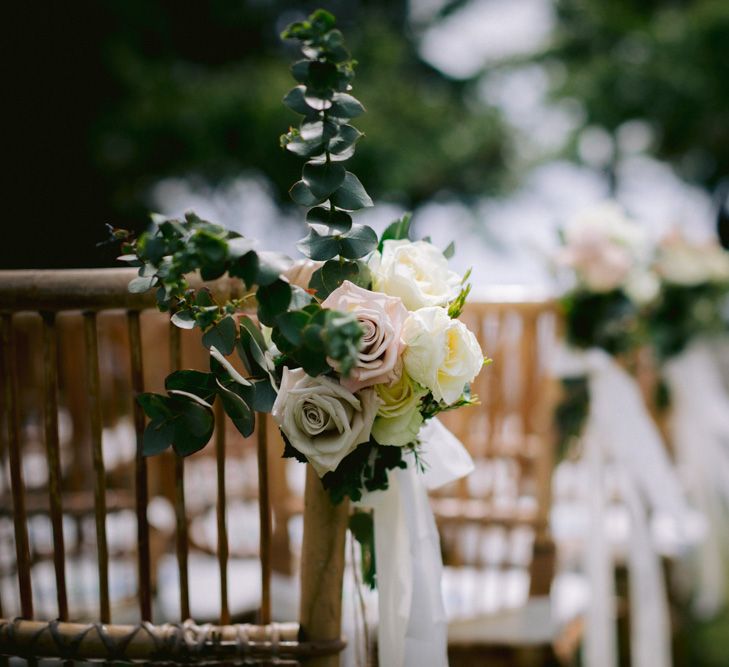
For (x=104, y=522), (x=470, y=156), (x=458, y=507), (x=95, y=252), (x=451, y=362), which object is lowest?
(x=458, y=507)

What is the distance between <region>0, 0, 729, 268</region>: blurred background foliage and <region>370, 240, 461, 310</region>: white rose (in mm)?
4291

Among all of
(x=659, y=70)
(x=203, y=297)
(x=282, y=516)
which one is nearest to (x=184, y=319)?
(x=203, y=297)

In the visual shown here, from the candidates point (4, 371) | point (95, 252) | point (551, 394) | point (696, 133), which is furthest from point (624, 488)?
point (696, 133)

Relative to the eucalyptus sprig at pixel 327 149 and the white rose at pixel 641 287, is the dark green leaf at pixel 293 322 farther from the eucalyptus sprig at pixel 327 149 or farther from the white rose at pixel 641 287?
the white rose at pixel 641 287

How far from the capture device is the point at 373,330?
1.96 feet

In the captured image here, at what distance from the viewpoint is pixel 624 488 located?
Answer: 5.18 ft

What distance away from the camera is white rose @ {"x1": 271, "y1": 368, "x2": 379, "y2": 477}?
1.98ft

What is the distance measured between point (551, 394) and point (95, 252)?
4606 mm

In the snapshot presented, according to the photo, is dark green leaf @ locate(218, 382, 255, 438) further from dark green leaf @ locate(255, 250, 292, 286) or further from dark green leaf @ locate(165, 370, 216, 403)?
dark green leaf @ locate(255, 250, 292, 286)

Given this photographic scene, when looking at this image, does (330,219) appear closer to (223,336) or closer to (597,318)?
(223,336)

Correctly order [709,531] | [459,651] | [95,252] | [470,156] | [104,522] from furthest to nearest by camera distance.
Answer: [470,156], [95,252], [709,531], [459,651], [104,522]

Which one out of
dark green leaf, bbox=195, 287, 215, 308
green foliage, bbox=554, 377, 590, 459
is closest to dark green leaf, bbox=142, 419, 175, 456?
dark green leaf, bbox=195, 287, 215, 308

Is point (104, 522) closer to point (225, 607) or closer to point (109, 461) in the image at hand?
point (225, 607)

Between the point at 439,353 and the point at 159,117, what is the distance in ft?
16.5
